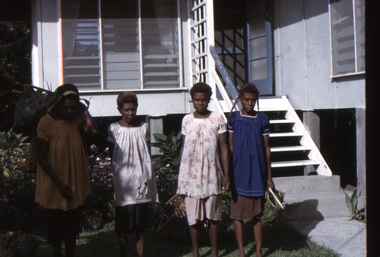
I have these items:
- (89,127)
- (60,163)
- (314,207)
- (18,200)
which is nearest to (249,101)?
(89,127)

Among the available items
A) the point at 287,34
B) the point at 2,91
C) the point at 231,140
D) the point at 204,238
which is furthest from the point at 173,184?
the point at 2,91

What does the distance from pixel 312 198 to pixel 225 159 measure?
223cm

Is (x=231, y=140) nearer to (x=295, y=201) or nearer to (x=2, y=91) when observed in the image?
(x=295, y=201)

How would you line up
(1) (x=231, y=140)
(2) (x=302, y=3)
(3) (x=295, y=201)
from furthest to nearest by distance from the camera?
(2) (x=302, y=3) < (3) (x=295, y=201) < (1) (x=231, y=140)

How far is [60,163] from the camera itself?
405 centimetres

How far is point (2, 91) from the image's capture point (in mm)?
14969

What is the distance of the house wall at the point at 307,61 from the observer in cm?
732

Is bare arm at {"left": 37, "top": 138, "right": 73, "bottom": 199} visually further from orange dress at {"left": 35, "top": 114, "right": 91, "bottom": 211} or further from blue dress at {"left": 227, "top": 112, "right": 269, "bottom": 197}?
blue dress at {"left": 227, "top": 112, "right": 269, "bottom": 197}

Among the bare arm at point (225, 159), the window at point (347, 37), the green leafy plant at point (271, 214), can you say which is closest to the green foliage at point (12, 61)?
the window at point (347, 37)

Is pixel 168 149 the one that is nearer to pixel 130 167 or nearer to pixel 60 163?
pixel 130 167

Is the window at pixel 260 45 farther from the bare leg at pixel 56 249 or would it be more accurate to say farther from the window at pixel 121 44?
the bare leg at pixel 56 249

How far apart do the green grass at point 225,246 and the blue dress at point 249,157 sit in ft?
2.54

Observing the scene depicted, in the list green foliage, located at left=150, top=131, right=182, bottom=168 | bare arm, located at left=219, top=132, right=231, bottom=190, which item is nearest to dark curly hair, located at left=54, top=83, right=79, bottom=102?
bare arm, located at left=219, top=132, right=231, bottom=190

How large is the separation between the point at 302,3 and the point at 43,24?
4.39 meters
